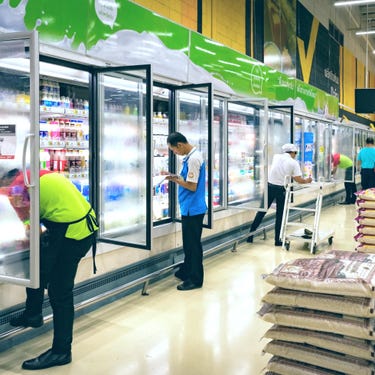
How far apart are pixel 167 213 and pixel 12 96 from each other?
2804 millimetres

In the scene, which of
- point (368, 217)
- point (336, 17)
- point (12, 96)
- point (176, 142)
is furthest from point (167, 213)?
point (336, 17)

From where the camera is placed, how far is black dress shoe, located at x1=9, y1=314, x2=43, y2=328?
11.9ft

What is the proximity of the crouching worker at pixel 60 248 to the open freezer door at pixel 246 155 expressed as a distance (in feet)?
13.6

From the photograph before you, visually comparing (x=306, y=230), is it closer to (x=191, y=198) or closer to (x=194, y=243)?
(x=194, y=243)

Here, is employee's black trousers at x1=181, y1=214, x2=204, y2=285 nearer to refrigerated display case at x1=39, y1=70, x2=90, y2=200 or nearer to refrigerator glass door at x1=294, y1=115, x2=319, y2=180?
refrigerated display case at x1=39, y1=70, x2=90, y2=200

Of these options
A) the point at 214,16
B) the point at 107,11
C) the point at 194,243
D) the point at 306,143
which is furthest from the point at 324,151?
the point at 107,11

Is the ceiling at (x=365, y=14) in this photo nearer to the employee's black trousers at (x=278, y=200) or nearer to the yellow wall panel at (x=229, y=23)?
the yellow wall panel at (x=229, y=23)

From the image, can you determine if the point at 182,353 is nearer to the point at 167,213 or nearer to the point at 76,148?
the point at 76,148

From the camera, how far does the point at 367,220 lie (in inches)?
211

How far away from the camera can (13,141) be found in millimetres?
3307

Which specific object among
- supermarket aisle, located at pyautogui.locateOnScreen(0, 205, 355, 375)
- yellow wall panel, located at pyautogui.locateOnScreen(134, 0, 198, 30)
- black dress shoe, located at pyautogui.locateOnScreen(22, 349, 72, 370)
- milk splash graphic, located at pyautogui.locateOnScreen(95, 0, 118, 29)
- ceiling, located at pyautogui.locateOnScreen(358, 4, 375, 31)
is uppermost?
ceiling, located at pyautogui.locateOnScreen(358, 4, 375, 31)

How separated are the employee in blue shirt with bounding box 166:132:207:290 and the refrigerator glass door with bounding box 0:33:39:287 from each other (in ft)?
5.93

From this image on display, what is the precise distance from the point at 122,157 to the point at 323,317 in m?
2.84

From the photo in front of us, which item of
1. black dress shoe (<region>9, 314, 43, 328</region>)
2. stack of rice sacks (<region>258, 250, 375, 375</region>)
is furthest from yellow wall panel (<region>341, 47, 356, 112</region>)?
stack of rice sacks (<region>258, 250, 375, 375</region>)
